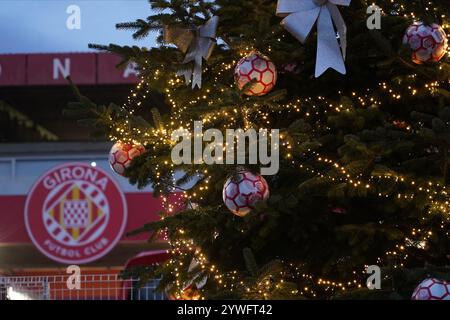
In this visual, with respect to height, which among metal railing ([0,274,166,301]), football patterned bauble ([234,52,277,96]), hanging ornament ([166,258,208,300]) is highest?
football patterned bauble ([234,52,277,96])

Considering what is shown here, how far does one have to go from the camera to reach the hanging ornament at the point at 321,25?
525 cm

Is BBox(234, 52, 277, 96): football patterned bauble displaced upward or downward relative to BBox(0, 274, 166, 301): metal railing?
upward

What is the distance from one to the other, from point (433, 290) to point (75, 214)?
1226 cm

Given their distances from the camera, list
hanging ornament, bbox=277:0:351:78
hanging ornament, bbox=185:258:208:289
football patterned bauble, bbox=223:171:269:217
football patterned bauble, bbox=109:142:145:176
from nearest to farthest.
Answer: football patterned bauble, bbox=223:171:269:217
hanging ornament, bbox=277:0:351:78
hanging ornament, bbox=185:258:208:289
football patterned bauble, bbox=109:142:145:176

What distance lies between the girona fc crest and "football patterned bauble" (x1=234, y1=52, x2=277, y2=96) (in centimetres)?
1110

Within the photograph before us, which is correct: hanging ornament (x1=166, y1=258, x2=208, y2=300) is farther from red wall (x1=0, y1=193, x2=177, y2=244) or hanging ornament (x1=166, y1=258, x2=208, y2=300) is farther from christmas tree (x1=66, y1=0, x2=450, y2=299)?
red wall (x1=0, y1=193, x2=177, y2=244)

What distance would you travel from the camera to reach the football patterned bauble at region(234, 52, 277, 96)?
5273 mm

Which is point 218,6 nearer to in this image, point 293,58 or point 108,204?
point 293,58

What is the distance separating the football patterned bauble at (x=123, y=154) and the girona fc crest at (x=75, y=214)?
33.4 ft

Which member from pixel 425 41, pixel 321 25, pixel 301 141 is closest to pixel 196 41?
pixel 321 25

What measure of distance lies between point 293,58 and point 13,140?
63.8ft

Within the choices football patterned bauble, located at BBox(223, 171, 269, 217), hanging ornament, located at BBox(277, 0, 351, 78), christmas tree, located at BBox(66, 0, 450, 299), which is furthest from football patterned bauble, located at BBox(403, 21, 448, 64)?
football patterned bauble, located at BBox(223, 171, 269, 217)

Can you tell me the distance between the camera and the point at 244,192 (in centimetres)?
498

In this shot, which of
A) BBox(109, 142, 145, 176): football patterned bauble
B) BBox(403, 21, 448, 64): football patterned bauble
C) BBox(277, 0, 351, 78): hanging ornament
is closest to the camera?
BBox(403, 21, 448, 64): football patterned bauble
